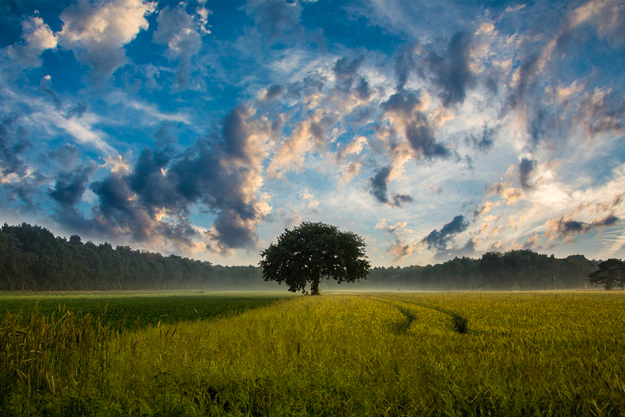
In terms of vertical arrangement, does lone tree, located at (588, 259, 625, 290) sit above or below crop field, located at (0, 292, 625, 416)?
below

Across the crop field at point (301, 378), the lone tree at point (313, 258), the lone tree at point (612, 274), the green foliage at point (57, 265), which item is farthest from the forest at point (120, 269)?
the crop field at point (301, 378)

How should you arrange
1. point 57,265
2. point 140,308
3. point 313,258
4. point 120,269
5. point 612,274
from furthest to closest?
1. point 120,269
2. point 57,265
3. point 612,274
4. point 313,258
5. point 140,308

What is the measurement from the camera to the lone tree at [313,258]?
49125 mm

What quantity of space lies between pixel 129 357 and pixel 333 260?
1773 inches

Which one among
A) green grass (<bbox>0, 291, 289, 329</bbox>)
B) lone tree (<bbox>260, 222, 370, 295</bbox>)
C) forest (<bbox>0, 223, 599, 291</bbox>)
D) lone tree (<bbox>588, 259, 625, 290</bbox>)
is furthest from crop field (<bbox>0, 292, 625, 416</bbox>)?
forest (<bbox>0, 223, 599, 291</bbox>)

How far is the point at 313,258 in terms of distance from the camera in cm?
4994

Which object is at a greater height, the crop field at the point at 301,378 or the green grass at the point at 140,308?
the crop field at the point at 301,378

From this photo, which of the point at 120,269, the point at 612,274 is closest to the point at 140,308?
the point at 612,274

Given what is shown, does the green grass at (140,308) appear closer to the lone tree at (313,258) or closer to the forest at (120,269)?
the lone tree at (313,258)

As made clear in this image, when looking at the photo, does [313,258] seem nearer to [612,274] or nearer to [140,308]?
[140,308]

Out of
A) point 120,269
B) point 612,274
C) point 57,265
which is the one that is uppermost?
point 57,265

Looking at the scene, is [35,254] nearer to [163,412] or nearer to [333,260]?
[333,260]

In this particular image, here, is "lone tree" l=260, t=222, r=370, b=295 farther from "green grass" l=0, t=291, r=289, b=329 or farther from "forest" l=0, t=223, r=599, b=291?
"forest" l=0, t=223, r=599, b=291

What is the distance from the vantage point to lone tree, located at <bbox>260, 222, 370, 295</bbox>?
161ft
